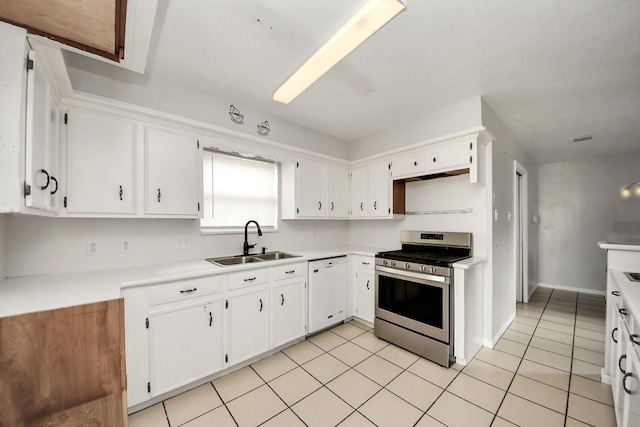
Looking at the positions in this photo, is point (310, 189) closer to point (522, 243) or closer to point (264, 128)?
point (264, 128)

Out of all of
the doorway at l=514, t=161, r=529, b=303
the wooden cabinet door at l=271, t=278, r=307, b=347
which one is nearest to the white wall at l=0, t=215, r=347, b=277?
the wooden cabinet door at l=271, t=278, r=307, b=347

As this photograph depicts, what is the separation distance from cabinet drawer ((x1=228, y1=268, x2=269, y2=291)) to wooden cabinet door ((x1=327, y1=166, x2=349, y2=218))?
57.2 inches

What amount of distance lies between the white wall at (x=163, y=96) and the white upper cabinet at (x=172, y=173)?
37 centimetres

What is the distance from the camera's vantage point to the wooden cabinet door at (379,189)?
3377 millimetres

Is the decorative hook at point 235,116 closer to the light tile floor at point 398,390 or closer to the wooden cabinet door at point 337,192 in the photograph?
the wooden cabinet door at point 337,192

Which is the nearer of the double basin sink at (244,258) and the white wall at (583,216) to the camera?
the double basin sink at (244,258)

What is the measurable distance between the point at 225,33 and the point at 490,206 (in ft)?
9.78

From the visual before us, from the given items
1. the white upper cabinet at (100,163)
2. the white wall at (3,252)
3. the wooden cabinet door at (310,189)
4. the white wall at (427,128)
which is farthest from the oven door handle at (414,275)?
the white wall at (3,252)

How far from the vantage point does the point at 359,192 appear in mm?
3748

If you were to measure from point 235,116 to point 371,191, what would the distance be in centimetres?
202

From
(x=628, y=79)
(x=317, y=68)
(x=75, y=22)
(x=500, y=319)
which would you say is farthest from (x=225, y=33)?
(x=500, y=319)

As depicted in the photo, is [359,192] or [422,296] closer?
[422,296]

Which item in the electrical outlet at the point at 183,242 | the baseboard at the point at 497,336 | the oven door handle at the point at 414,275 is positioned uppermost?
the electrical outlet at the point at 183,242

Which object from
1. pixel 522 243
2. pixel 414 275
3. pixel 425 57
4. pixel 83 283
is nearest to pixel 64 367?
pixel 83 283
